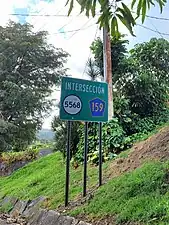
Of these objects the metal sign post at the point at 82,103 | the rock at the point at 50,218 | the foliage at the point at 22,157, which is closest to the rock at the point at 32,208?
the rock at the point at 50,218

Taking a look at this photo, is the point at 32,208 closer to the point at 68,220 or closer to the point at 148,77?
the point at 68,220

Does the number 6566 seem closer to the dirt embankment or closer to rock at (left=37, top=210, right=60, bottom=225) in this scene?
the dirt embankment

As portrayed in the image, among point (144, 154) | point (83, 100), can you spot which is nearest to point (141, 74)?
point (144, 154)

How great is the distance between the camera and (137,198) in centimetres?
461

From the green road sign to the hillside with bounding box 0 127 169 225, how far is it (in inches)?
41.9

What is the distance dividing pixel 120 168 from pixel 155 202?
2339 mm

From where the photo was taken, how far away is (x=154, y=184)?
484cm

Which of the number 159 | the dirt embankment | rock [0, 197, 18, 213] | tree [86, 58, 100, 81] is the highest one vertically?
tree [86, 58, 100, 81]

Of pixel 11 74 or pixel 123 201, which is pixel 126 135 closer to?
pixel 123 201

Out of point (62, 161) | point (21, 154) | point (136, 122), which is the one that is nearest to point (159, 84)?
point (136, 122)

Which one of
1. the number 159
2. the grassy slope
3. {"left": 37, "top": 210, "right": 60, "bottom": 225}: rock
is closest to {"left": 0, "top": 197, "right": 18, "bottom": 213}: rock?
the grassy slope

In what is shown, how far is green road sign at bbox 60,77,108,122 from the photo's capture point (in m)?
6.02

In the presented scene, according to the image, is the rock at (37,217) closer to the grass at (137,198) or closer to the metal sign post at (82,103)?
the metal sign post at (82,103)

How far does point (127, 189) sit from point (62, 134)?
14.8 feet
